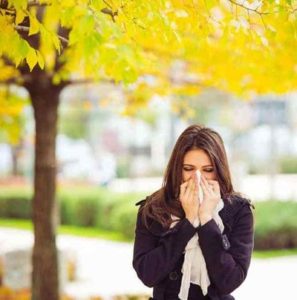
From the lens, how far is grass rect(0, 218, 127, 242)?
47.1 ft

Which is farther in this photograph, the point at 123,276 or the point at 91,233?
the point at 91,233

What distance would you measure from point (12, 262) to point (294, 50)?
5.36m

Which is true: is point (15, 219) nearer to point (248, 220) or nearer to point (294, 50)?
point (294, 50)

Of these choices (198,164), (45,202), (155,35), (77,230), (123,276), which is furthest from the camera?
(77,230)

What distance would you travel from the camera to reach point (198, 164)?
9.30 feet

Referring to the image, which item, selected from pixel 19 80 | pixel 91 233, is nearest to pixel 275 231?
pixel 91 233

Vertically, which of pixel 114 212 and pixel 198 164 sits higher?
pixel 198 164

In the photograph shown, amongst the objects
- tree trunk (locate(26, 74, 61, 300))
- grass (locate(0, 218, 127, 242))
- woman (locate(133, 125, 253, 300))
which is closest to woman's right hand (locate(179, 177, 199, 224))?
woman (locate(133, 125, 253, 300))

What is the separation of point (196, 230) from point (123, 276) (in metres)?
7.43

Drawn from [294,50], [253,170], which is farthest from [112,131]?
[294,50]

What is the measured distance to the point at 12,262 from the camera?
29.5ft

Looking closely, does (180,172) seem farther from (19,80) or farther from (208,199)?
(19,80)

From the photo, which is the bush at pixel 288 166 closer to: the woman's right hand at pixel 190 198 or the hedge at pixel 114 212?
the hedge at pixel 114 212

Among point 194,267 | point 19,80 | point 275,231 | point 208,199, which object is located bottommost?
point 275,231
